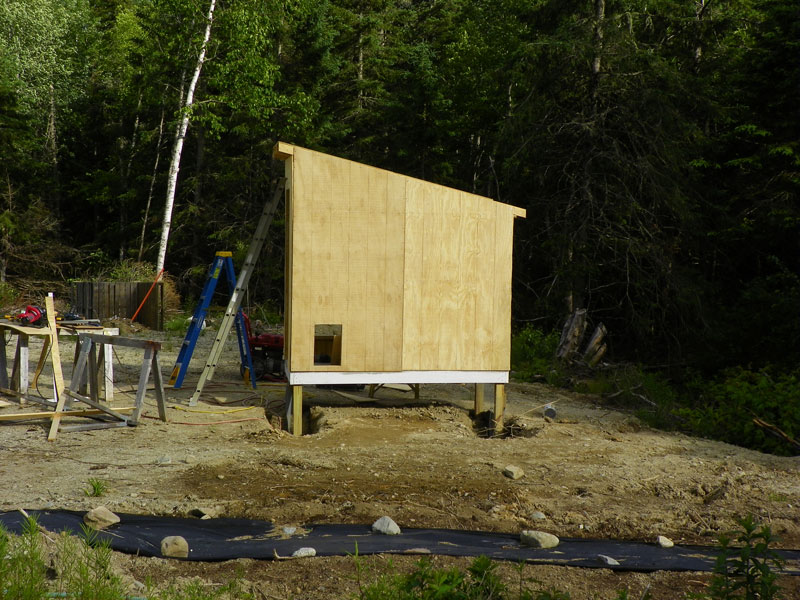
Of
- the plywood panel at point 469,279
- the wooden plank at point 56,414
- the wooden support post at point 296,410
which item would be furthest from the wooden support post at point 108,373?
the plywood panel at point 469,279

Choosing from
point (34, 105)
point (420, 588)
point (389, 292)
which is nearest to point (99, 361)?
point (389, 292)

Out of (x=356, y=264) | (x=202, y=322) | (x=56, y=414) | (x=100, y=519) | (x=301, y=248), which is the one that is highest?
(x=301, y=248)

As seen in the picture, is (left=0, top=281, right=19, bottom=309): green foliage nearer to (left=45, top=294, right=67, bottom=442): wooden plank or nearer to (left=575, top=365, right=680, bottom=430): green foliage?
(left=45, top=294, right=67, bottom=442): wooden plank

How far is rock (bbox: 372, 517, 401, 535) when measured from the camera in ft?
16.6

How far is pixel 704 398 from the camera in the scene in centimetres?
1349

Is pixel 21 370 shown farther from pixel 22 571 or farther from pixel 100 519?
pixel 22 571

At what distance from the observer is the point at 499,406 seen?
9680 millimetres

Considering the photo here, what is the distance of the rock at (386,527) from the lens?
5047 mm

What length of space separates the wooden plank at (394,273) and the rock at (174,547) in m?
4.59

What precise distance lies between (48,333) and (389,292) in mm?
3784

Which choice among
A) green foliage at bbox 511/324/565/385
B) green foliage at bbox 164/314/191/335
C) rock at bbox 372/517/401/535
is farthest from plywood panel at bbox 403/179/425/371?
green foliage at bbox 164/314/191/335

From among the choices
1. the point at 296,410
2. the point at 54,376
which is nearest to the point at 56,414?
the point at 54,376

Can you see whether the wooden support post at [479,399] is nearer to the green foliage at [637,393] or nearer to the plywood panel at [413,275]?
the plywood panel at [413,275]

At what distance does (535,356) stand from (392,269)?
24.2ft
